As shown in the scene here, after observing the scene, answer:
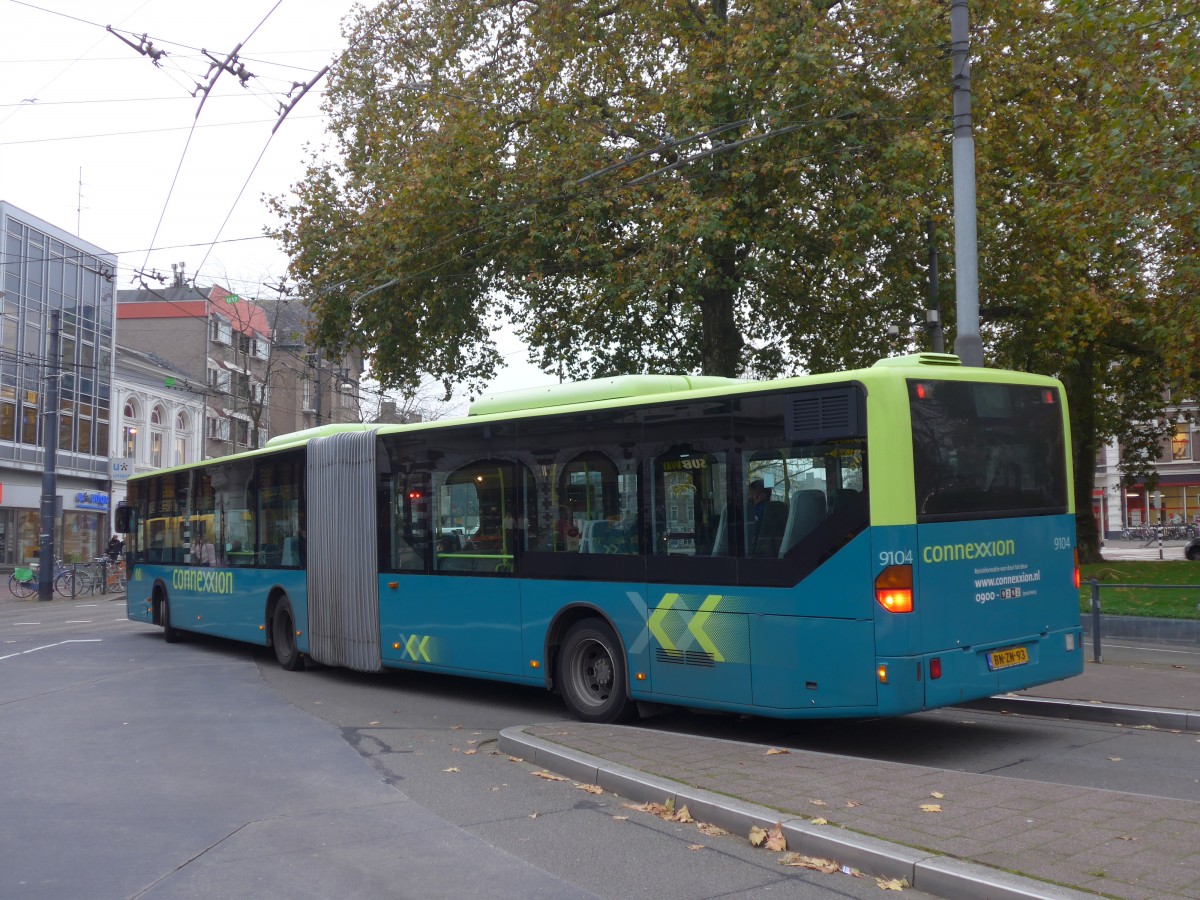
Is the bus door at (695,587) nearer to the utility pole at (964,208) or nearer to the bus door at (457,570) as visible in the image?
the bus door at (457,570)

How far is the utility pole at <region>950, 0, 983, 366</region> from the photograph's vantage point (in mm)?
11953

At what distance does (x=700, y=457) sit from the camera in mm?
9016

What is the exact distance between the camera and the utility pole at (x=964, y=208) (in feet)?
39.2

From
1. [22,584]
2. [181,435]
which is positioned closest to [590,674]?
[22,584]

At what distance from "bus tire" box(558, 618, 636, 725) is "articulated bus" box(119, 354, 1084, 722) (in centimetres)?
2

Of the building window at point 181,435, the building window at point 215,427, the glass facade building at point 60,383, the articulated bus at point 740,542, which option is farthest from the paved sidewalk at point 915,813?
the building window at point 215,427

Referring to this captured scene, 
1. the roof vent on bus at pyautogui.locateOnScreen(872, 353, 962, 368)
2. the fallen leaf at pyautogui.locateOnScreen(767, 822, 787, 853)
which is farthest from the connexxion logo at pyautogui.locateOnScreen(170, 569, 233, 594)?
the fallen leaf at pyautogui.locateOnScreen(767, 822, 787, 853)

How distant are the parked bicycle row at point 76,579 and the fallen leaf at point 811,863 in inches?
1258

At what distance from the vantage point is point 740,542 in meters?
8.63

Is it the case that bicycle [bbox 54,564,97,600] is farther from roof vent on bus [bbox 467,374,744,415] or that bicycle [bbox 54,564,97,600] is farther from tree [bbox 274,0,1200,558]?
roof vent on bus [bbox 467,374,744,415]

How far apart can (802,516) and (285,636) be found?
8.83m

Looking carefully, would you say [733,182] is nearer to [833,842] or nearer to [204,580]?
[204,580]

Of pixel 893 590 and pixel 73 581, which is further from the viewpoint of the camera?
pixel 73 581

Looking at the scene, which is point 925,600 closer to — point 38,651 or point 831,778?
point 831,778
